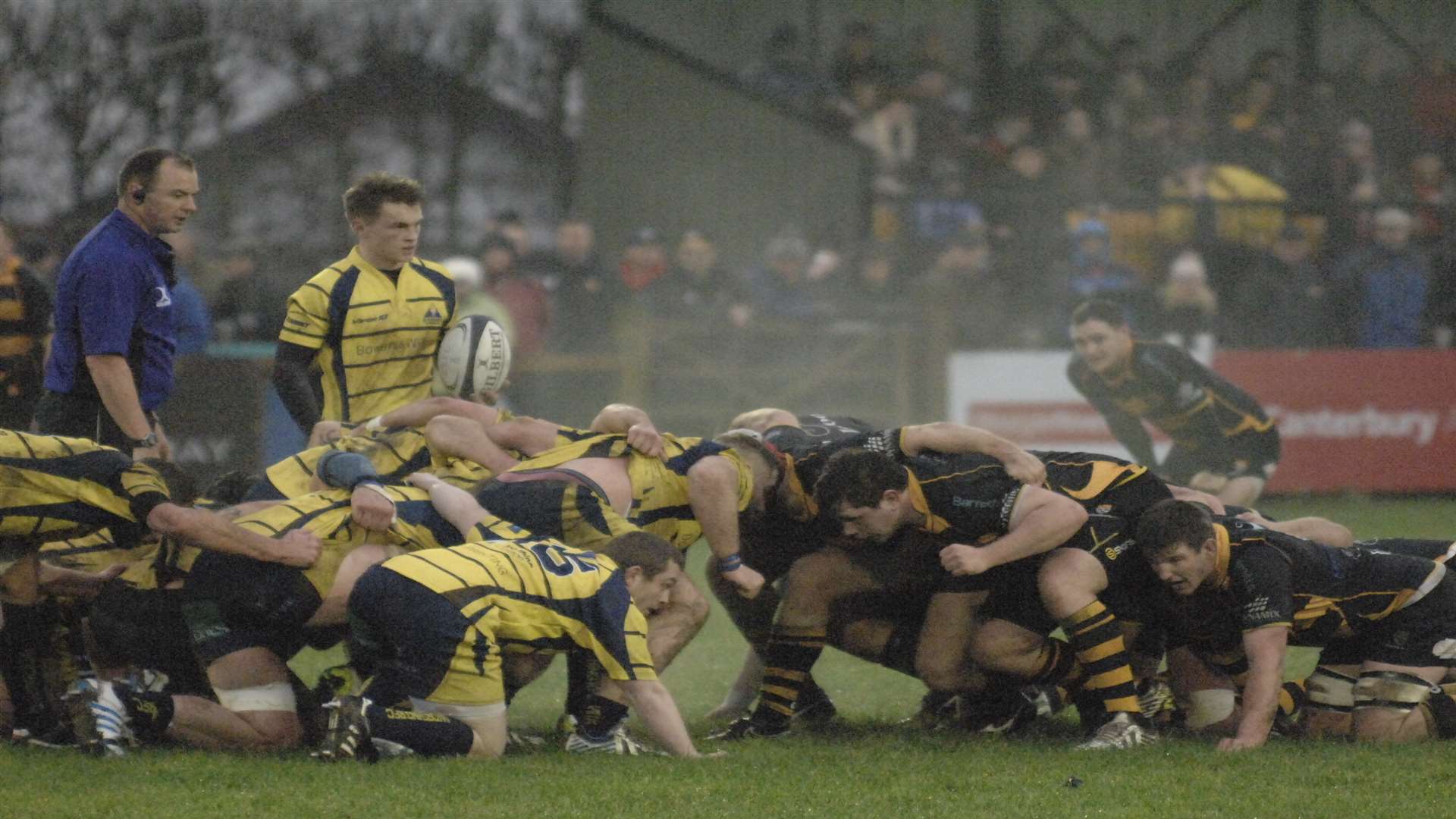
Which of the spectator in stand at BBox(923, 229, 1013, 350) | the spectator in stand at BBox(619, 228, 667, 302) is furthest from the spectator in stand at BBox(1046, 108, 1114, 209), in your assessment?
the spectator in stand at BBox(619, 228, 667, 302)

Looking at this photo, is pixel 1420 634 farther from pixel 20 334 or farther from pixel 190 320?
pixel 190 320

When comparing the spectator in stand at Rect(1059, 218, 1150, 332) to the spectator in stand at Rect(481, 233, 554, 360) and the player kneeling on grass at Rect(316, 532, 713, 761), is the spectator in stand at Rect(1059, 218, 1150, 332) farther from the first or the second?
the player kneeling on grass at Rect(316, 532, 713, 761)

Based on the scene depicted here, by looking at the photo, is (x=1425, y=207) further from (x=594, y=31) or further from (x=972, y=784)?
(x=972, y=784)

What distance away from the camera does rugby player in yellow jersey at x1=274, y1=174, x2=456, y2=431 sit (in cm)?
658

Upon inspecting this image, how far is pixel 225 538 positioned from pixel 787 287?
7.77 meters

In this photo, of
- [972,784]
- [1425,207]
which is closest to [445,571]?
[972,784]

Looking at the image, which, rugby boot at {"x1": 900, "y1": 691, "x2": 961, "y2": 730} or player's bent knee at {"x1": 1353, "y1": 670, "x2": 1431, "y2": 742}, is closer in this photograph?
player's bent knee at {"x1": 1353, "y1": 670, "x2": 1431, "y2": 742}

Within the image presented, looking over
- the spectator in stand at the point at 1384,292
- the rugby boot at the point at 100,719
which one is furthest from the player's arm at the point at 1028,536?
→ the spectator in stand at the point at 1384,292

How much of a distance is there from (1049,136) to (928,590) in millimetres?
8178

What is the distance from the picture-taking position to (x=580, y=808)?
4621mm

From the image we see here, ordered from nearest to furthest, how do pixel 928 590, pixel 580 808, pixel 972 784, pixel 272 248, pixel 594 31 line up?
pixel 580 808, pixel 972 784, pixel 928 590, pixel 272 248, pixel 594 31

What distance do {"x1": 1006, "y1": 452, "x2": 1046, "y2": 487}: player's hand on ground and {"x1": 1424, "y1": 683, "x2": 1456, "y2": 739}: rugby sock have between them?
1447mm

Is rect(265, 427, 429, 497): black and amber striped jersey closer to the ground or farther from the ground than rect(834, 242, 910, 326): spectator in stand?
closer to the ground

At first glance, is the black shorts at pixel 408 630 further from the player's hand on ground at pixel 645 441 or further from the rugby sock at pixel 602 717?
the player's hand on ground at pixel 645 441
